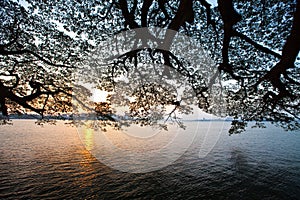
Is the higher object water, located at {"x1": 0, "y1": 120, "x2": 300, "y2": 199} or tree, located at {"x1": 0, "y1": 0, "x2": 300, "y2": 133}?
tree, located at {"x1": 0, "y1": 0, "x2": 300, "y2": 133}

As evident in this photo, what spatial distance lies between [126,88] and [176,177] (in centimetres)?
1511

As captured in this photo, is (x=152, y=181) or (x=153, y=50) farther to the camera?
(x=152, y=181)

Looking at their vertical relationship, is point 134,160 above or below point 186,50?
below

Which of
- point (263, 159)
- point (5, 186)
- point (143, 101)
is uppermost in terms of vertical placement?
point (143, 101)

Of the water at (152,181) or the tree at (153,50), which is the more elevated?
the tree at (153,50)

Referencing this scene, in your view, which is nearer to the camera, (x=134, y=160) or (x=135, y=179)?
(x=135, y=179)

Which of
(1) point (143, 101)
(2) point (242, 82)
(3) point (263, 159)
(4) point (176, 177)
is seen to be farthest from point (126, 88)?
(3) point (263, 159)

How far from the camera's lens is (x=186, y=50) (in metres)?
12.2

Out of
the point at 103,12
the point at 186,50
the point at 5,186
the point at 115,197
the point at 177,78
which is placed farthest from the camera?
the point at 5,186

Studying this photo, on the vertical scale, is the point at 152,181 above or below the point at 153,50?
below

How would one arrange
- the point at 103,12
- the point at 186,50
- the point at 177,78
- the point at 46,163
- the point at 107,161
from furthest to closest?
1. the point at 107,161
2. the point at 46,163
3. the point at 186,50
4. the point at 177,78
5. the point at 103,12

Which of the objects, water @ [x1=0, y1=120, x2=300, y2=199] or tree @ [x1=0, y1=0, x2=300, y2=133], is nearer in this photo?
tree @ [x1=0, y1=0, x2=300, y2=133]

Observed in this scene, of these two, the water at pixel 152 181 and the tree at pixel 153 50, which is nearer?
the tree at pixel 153 50

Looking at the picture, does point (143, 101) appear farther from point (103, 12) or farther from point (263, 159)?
point (263, 159)
